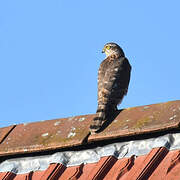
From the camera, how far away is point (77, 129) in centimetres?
579

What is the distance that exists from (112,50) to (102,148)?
17.4 feet

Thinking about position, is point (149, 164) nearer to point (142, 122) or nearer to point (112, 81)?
point (142, 122)

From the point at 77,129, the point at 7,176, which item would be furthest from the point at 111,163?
the point at 7,176

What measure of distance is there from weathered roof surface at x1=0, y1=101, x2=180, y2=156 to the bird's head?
413 cm

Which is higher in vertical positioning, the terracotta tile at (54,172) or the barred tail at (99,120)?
the barred tail at (99,120)

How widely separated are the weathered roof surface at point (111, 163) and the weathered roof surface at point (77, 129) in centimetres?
8

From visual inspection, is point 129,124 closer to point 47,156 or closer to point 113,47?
point 47,156

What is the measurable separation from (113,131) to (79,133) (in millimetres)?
405

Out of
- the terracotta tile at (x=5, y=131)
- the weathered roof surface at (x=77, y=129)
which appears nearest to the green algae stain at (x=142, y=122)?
the weathered roof surface at (x=77, y=129)

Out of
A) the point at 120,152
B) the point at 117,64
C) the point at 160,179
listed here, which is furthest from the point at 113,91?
the point at 160,179

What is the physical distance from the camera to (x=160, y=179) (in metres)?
4.68

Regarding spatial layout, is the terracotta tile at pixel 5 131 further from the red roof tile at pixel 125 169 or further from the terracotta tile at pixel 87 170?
the terracotta tile at pixel 87 170

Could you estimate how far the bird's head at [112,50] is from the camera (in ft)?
34.0

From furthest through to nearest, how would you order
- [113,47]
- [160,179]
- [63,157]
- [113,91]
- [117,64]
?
[113,47], [117,64], [113,91], [63,157], [160,179]
